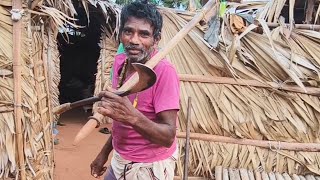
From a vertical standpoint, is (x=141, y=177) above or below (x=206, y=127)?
above

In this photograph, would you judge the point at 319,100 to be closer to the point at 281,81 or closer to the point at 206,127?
the point at 281,81

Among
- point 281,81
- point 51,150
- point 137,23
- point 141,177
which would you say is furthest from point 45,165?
point 281,81

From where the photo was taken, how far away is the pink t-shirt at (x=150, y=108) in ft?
5.83

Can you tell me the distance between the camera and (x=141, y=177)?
1950 mm

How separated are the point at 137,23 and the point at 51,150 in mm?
2462

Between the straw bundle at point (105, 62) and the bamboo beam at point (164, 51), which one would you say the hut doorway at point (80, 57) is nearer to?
the straw bundle at point (105, 62)

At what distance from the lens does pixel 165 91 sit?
1777mm

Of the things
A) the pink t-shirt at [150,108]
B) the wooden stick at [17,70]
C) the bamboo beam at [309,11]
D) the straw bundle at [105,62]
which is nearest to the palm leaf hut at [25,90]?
the wooden stick at [17,70]

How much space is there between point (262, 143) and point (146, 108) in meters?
2.87

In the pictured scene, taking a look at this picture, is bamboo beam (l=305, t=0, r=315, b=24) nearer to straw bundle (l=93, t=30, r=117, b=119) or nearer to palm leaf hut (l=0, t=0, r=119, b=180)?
palm leaf hut (l=0, t=0, r=119, b=180)

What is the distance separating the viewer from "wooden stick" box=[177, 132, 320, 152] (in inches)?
173

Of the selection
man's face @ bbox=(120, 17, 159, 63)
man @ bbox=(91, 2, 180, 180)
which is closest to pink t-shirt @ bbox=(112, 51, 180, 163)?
man @ bbox=(91, 2, 180, 180)

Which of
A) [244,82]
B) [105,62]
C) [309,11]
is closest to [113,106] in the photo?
[244,82]

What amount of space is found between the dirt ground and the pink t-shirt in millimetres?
3384
